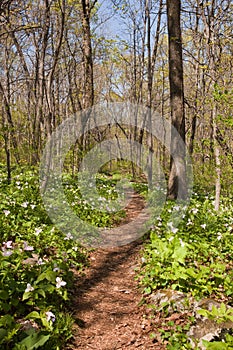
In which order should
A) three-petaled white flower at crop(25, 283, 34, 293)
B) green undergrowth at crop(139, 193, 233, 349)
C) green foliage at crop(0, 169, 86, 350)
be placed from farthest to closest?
green undergrowth at crop(139, 193, 233, 349), three-petaled white flower at crop(25, 283, 34, 293), green foliage at crop(0, 169, 86, 350)

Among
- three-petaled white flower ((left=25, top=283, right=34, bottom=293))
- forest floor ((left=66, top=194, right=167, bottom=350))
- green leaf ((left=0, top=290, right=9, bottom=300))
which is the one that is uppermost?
green leaf ((left=0, top=290, right=9, bottom=300))

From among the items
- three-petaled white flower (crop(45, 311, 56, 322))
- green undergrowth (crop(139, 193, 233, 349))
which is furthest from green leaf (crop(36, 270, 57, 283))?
green undergrowth (crop(139, 193, 233, 349))

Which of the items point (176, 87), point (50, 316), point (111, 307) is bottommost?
point (111, 307)

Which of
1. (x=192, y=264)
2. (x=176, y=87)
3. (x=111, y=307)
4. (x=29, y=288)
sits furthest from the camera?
(x=176, y=87)

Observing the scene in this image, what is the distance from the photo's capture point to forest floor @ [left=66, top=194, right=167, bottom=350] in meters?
3.46

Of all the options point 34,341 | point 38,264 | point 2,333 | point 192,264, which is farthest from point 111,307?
point 2,333

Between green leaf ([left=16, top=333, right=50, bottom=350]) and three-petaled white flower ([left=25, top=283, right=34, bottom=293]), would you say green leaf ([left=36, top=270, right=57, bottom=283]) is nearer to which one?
three-petaled white flower ([left=25, top=283, right=34, bottom=293])

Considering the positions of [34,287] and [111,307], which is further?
[111,307]

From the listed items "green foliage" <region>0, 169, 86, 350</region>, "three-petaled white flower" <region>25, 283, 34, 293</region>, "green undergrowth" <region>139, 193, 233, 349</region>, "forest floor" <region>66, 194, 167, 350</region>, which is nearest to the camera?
"green foliage" <region>0, 169, 86, 350</region>

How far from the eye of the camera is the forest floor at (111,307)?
3.46m

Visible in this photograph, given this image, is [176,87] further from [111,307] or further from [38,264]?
[38,264]

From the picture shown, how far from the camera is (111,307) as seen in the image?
4.20 m

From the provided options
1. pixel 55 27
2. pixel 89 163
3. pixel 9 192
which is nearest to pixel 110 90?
pixel 55 27

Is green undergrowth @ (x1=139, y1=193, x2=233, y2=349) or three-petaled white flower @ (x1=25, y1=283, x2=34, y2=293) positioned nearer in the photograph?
three-petaled white flower @ (x1=25, y1=283, x2=34, y2=293)
